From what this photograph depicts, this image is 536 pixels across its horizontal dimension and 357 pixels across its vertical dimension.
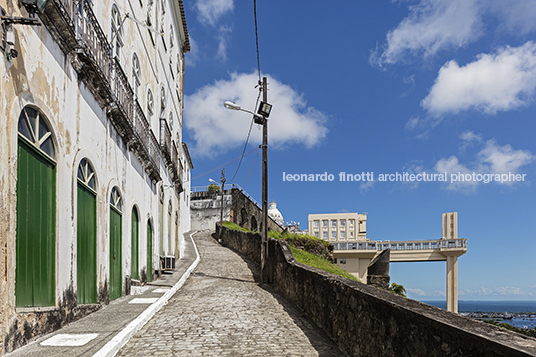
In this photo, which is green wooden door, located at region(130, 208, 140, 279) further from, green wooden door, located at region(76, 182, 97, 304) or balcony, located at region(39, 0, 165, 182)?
green wooden door, located at region(76, 182, 97, 304)

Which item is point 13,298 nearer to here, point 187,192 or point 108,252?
point 108,252

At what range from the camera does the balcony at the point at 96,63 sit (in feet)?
23.3

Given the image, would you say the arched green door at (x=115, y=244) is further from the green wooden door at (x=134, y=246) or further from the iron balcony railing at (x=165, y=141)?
the iron balcony railing at (x=165, y=141)

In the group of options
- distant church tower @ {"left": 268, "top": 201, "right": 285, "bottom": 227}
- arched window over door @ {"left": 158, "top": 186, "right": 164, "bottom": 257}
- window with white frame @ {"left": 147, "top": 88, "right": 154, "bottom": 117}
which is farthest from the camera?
distant church tower @ {"left": 268, "top": 201, "right": 285, "bottom": 227}

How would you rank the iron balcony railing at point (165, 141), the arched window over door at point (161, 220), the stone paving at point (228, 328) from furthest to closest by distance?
the iron balcony railing at point (165, 141) → the arched window over door at point (161, 220) → the stone paving at point (228, 328)

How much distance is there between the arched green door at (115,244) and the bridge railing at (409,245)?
138ft

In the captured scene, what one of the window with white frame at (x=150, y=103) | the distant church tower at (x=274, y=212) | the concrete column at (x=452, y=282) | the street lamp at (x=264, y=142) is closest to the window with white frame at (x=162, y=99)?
the window with white frame at (x=150, y=103)

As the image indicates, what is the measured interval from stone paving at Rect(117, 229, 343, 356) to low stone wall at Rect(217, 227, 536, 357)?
0.43 meters

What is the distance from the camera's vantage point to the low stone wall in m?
3.36

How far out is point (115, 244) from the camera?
1084 cm

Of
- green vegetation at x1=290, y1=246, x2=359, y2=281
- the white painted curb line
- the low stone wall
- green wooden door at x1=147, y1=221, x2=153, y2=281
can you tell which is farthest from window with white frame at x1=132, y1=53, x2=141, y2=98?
green vegetation at x1=290, y1=246, x2=359, y2=281

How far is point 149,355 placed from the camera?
19.9ft

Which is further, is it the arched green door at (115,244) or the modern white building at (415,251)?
the modern white building at (415,251)

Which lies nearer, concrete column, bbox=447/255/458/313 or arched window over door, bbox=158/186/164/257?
arched window over door, bbox=158/186/164/257
